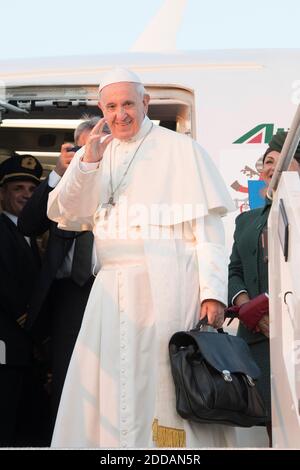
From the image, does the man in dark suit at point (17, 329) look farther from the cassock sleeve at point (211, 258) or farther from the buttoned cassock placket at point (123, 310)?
the cassock sleeve at point (211, 258)

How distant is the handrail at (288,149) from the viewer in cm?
400

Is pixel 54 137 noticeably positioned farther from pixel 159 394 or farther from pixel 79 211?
pixel 159 394

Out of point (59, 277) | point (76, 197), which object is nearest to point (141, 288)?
point (76, 197)

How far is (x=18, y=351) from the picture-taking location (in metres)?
5.89

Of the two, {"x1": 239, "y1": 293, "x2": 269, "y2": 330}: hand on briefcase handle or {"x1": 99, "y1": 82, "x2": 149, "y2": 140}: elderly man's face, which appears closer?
{"x1": 99, "y1": 82, "x2": 149, "y2": 140}: elderly man's face

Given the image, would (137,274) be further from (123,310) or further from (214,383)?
(214,383)

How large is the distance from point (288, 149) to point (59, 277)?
1.88 meters

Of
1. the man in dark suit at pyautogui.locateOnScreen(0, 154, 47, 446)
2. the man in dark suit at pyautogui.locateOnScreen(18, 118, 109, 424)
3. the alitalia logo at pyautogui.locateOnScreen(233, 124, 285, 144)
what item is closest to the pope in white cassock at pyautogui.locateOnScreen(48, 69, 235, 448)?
the man in dark suit at pyautogui.locateOnScreen(18, 118, 109, 424)

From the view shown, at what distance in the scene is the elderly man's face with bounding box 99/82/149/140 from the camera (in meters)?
4.91

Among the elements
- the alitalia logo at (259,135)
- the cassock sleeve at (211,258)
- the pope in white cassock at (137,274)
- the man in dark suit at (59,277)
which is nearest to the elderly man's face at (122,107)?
the pope in white cassock at (137,274)

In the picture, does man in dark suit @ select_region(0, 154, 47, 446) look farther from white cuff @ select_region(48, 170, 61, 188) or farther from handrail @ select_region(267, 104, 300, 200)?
handrail @ select_region(267, 104, 300, 200)

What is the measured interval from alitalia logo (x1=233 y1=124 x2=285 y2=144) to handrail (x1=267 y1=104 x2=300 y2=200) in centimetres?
220

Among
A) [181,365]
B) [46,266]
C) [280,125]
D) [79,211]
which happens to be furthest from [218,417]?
[280,125]

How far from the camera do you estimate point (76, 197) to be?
16.4 ft
